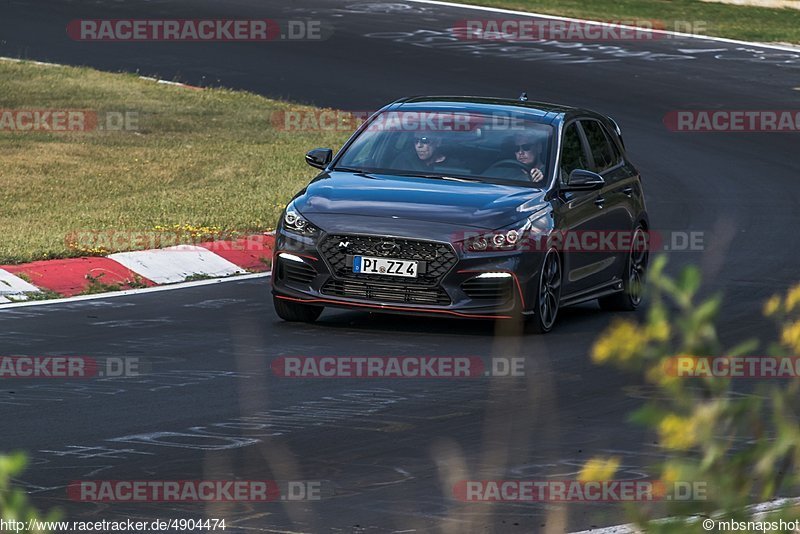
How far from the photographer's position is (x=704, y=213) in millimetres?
18641

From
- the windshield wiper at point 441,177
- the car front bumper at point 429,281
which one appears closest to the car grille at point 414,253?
the car front bumper at point 429,281

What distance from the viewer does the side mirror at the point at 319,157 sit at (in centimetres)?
1252

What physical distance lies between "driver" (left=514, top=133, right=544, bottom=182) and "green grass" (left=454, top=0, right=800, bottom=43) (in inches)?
803

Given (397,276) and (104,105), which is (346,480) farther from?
(104,105)

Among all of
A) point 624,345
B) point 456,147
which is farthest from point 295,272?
point 624,345

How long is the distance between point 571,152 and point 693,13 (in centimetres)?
2270

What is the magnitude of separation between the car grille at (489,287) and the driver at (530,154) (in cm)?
125

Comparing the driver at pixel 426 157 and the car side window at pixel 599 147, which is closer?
the driver at pixel 426 157

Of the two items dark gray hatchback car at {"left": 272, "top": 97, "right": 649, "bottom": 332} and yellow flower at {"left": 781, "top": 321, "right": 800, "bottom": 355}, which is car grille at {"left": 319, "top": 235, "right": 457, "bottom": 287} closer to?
dark gray hatchback car at {"left": 272, "top": 97, "right": 649, "bottom": 332}

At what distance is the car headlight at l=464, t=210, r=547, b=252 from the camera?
37.2ft

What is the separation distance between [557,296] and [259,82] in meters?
15.0

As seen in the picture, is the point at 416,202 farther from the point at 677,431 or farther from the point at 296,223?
the point at 677,431

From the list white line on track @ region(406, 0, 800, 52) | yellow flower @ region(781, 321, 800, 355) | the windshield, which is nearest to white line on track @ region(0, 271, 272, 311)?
the windshield

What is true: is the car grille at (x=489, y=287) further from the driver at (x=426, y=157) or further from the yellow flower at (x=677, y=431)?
the yellow flower at (x=677, y=431)
